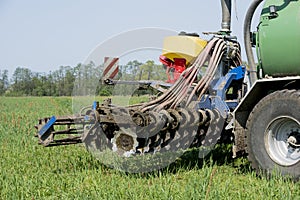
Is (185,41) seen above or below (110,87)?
above

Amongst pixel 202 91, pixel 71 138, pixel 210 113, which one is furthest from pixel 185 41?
pixel 71 138

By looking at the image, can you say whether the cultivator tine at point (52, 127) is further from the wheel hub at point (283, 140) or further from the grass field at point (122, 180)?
the wheel hub at point (283, 140)

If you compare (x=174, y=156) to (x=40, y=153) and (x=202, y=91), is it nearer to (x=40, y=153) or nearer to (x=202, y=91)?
(x=202, y=91)

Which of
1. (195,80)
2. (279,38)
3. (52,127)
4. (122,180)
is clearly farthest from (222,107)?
(52,127)

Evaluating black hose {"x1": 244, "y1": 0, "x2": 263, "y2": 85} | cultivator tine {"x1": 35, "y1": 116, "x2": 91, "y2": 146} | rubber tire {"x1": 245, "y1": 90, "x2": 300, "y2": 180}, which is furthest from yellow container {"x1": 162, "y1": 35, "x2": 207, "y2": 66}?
cultivator tine {"x1": 35, "y1": 116, "x2": 91, "y2": 146}

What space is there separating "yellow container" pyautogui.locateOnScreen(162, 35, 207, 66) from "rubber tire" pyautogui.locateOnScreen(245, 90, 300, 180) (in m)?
1.40

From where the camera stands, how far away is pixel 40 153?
Answer: 6613mm

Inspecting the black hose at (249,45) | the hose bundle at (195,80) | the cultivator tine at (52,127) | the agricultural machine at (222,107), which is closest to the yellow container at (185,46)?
the agricultural machine at (222,107)

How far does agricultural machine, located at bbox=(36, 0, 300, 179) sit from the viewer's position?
443cm

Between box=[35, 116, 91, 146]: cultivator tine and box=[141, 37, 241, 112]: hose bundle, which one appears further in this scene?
box=[141, 37, 241, 112]: hose bundle

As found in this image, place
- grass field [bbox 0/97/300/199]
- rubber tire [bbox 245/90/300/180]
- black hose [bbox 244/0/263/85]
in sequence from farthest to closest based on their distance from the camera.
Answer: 1. black hose [bbox 244/0/263/85]
2. rubber tire [bbox 245/90/300/180]
3. grass field [bbox 0/97/300/199]

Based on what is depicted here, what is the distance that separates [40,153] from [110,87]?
148 cm

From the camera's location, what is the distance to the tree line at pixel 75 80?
6461 mm

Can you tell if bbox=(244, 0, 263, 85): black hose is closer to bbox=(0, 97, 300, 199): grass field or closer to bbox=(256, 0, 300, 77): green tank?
bbox=(256, 0, 300, 77): green tank
